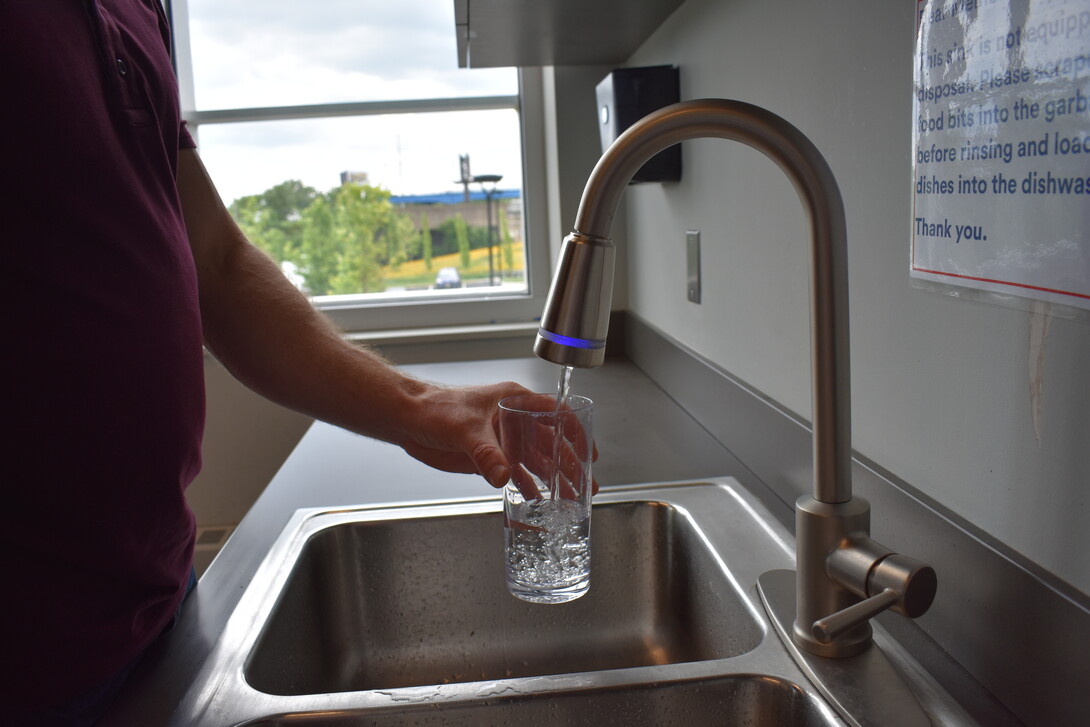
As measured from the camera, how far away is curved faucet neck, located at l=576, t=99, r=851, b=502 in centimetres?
57

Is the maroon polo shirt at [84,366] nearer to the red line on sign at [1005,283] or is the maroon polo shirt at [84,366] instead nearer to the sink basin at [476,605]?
the sink basin at [476,605]

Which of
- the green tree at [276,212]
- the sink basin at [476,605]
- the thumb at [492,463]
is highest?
the green tree at [276,212]

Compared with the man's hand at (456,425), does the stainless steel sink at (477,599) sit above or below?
below

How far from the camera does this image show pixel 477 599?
3.32ft

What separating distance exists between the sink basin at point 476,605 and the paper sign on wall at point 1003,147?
42 cm

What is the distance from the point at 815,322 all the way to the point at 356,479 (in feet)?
2.67

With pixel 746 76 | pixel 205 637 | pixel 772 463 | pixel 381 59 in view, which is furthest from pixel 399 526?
pixel 381 59

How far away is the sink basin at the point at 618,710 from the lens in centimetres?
65

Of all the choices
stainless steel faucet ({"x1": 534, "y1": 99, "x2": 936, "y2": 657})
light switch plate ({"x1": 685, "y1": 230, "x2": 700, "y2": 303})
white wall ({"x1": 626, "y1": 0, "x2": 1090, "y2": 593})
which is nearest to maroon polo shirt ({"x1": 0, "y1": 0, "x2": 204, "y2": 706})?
stainless steel faucet ({"x1": 534, "y1": 99, "x2": 936, "y2": 657})

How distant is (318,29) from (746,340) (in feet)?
5.89

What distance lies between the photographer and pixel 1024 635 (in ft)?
1.86

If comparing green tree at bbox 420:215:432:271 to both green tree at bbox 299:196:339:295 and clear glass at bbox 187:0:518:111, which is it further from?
clear glass at bbox 187:0:518:111

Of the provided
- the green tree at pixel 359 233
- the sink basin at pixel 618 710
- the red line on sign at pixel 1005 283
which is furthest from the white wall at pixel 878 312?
the green tree at pixel 359 233

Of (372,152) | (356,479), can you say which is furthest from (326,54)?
(356,479)
